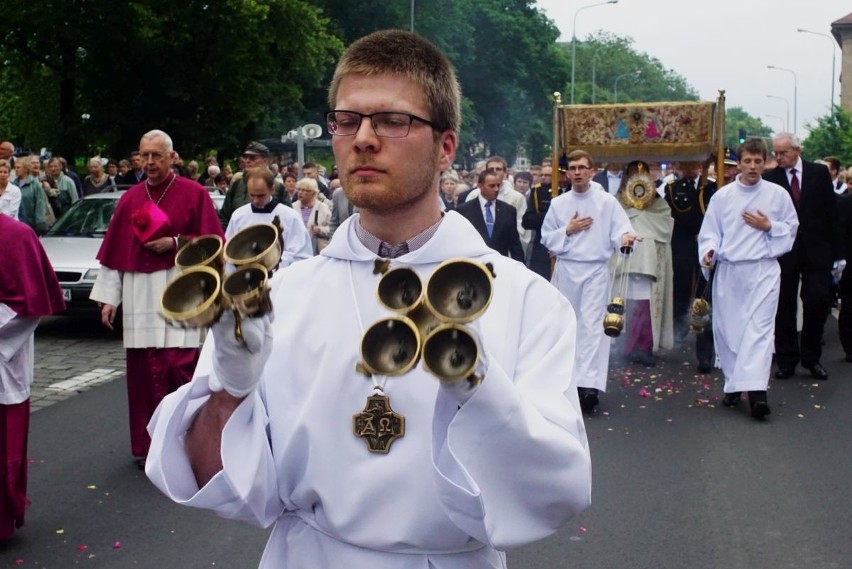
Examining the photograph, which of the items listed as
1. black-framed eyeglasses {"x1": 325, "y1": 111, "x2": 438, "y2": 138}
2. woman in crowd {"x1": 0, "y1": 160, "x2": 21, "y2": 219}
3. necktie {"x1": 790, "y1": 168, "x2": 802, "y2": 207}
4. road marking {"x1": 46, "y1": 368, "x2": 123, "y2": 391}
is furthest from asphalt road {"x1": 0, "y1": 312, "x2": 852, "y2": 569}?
black-framed eyeglasses {"x1": 325, "y1": 111, "x2": 438, "y2": 138}

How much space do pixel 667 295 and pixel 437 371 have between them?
38.3 ft

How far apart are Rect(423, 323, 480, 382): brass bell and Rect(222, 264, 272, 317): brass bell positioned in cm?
30

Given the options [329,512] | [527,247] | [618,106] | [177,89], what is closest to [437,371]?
[329,512]

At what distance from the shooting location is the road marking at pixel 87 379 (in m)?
10.5

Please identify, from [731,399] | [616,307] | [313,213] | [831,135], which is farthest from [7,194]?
[831,135]

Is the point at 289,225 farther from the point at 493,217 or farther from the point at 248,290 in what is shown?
the point at 248,290

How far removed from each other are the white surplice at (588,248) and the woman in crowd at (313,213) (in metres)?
3.95

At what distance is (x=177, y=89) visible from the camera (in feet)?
→ 94.5

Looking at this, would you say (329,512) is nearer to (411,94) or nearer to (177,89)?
(411,94)

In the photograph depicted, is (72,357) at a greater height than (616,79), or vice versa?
(616,79)

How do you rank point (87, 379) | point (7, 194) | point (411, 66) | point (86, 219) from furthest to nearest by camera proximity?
point (86, 219), point (7, 194), point (87, 379), point (411, 66)

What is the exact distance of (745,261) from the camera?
987 cm

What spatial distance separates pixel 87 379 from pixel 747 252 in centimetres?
585

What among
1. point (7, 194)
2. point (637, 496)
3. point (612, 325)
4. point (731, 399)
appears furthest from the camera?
point (7, 194)
